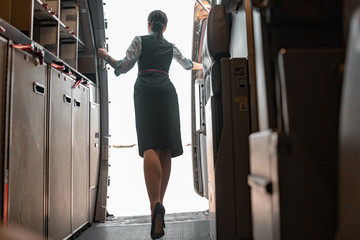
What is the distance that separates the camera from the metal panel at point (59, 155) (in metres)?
2.14

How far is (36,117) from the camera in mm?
1938

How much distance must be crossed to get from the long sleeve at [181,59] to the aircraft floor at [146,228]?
139cm

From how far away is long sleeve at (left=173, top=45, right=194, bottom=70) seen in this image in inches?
108

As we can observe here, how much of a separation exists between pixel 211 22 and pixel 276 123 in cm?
117

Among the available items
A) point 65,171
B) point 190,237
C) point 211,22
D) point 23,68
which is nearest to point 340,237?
point 211,22

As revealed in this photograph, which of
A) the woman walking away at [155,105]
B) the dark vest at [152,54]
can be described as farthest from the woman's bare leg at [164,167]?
the dark vest at [152,54]

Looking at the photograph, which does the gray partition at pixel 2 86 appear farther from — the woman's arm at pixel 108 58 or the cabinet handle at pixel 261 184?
the cabinet handle at pixel 261 184

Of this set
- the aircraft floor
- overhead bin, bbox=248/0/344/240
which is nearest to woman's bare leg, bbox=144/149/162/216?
the aircraft floor

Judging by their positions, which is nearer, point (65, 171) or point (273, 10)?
point (273, 10)

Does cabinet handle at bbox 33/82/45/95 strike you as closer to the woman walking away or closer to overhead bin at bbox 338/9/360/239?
the woman walking away

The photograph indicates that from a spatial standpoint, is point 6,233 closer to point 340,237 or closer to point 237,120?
point 340,237

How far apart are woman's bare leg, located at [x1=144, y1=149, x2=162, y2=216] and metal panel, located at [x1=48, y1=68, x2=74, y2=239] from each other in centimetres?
61

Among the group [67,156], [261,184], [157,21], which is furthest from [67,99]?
[261,184]

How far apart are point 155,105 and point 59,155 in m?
0.78
